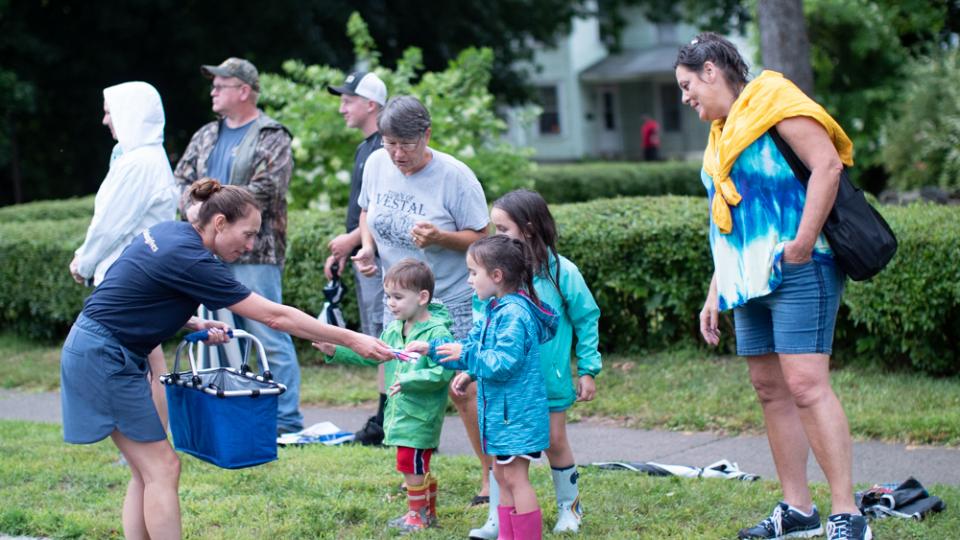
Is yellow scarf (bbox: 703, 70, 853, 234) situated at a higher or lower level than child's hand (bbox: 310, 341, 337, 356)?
higher

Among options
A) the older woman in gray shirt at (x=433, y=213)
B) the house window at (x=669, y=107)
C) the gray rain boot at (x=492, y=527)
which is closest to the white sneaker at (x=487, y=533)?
the gray rain boot at (x=492, y=527)

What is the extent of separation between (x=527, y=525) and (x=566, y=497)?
45 centimetres

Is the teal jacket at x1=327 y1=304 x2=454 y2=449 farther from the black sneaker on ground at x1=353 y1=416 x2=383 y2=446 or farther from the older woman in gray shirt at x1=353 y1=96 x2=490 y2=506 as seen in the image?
the black sneaker on ground at x1=353 y1=416 x2=383 y2=446

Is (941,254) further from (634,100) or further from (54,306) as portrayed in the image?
(634,100)

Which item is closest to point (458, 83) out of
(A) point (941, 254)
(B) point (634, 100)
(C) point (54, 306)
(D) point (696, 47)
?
(C) point (54, 306)

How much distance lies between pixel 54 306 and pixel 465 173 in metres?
6.28

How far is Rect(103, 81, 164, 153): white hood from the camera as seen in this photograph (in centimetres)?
605

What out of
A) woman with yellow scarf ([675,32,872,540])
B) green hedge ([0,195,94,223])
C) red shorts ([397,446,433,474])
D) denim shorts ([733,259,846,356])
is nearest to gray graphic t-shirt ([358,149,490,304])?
red shorts ([397,446,433,474])

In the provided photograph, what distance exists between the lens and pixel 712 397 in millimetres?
7293

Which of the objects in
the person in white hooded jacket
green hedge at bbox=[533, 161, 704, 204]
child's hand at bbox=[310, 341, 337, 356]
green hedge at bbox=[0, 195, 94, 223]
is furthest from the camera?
green hedge at bbox=[533, 161, 704, 204]

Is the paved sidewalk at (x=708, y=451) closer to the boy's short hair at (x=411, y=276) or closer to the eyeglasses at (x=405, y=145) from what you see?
the boy's short hair at (x=411, y=276)

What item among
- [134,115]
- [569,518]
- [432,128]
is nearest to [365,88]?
[134,115]

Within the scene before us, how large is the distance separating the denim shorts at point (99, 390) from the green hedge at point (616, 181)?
12.9m

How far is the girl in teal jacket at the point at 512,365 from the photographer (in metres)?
4.39
